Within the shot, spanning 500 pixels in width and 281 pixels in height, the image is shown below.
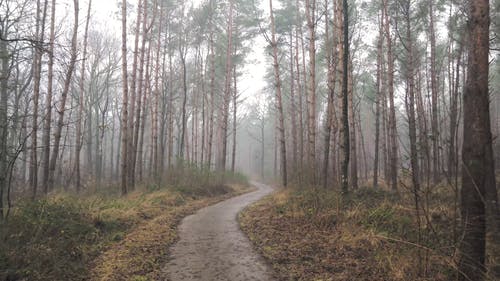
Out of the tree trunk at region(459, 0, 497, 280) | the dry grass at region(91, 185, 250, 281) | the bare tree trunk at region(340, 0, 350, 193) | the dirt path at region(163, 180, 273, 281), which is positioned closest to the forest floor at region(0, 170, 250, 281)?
the dry grass at region(91, 185, 250, 281)

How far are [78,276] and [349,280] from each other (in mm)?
3849

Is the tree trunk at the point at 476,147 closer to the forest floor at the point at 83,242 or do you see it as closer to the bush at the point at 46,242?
the forest floor at the point at 83,242

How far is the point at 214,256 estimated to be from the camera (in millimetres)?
4941

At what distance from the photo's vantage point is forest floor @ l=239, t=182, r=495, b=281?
3.91 metres

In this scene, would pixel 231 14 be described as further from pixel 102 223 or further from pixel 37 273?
pixel 37 273

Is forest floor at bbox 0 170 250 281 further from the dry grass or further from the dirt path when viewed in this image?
the dirt path

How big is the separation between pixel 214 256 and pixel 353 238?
260 centimetres

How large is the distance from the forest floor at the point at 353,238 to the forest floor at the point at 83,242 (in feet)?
6.80

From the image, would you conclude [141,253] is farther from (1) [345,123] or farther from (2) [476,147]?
(1) [345,123]

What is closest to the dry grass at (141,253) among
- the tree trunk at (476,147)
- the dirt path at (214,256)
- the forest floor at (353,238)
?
the dirt path at (214,256)

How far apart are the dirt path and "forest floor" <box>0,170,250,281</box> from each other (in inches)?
11.6

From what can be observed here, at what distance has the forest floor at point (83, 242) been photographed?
405cm

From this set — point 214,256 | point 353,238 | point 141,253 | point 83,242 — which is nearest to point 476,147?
point 353,238

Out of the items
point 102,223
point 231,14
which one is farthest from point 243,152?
point 102,223
